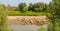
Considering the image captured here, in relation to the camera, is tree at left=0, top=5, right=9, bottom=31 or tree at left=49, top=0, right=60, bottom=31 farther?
tree at left=0, top=5, right=9, bottom=31

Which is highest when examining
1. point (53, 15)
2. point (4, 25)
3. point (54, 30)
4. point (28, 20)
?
point (53, 15)

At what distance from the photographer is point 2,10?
8.25 meters

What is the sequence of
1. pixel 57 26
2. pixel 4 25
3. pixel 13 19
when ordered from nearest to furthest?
pixel 57 26
pixel 4 25
pixel 13 19

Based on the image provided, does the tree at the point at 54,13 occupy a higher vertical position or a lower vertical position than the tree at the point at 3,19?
higher

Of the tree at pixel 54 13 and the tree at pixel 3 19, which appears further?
the tree at pixel 3 19

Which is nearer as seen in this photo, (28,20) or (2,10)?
(2,10)

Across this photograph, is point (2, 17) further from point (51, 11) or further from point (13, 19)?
point (13, 19)

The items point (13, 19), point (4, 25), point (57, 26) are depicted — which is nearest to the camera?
point (57, 26)

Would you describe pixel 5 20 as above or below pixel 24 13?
above

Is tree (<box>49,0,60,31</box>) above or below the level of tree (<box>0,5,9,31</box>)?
above

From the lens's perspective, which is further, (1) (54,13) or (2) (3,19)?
(2) (3,19)

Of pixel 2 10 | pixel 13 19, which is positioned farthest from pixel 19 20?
pixel 2 10

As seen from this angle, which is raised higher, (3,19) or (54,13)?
(54,13)

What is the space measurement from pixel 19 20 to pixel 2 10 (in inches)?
1244
